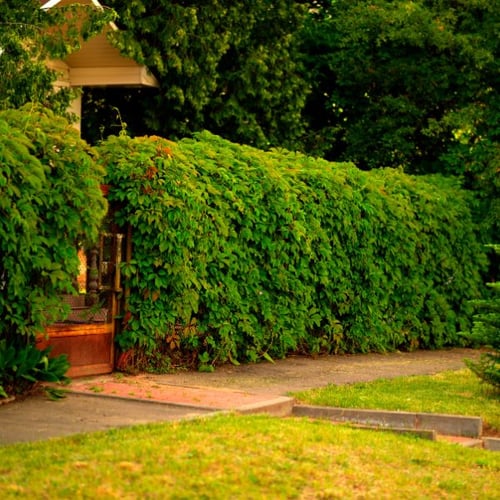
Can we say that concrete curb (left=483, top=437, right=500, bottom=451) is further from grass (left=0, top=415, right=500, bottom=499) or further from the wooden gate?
the wooden gate

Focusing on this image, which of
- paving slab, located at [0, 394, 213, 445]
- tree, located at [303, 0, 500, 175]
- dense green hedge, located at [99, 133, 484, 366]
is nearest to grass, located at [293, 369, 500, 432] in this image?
paving slab, located at [0, 394, 213, 445]

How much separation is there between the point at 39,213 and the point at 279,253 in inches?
195

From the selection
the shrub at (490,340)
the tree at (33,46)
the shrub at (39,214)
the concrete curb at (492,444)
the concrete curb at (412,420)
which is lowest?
the concrete curb at (492,444)

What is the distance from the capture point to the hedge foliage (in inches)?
428

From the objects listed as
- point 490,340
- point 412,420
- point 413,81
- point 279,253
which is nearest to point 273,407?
point 412,420

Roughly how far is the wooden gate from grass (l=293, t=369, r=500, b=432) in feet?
8.11

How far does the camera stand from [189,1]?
2322cm

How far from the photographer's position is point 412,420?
36.1 ft

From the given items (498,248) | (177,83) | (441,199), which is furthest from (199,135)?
(177,83)

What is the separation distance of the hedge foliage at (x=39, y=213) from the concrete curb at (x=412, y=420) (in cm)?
309

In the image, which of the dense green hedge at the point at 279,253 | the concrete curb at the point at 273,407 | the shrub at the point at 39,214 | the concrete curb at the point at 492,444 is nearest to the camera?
the concrete curb at the point at 492,444

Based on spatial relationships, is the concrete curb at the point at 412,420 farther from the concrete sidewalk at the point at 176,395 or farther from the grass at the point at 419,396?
the concrete sidewalk at the point at 176,395

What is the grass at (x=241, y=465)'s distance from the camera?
7.50m

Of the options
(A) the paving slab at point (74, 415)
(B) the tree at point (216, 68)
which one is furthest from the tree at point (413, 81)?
(A) the paving slab at point (74, 415)
